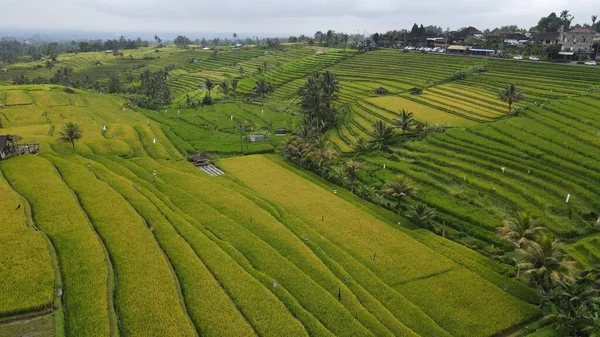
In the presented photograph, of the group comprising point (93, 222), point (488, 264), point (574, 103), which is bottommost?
point (488, 264)

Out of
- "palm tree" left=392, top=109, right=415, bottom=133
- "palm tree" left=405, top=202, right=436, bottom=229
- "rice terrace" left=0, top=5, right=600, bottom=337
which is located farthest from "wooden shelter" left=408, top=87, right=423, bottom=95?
"palm tree" left=405, top=202, right=436, bottom=229

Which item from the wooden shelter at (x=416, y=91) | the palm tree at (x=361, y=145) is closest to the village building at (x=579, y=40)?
the wooden shelter at (x=416, y=91)

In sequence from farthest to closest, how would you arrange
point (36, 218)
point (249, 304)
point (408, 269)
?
point (408, 269) → point (36, 218) → point (249, 304)

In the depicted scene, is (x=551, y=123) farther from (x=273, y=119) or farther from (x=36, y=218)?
(x=36, y=218)

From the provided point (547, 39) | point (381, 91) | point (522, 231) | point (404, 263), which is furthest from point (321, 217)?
point (547, 39)

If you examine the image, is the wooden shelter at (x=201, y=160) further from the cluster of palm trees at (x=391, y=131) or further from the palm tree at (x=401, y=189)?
the palm tree at (x=401, y=189)

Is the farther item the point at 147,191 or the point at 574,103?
the point at 574,103

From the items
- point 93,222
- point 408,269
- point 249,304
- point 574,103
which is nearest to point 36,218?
point 93,222

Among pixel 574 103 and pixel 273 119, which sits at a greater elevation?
pixel 574 103
